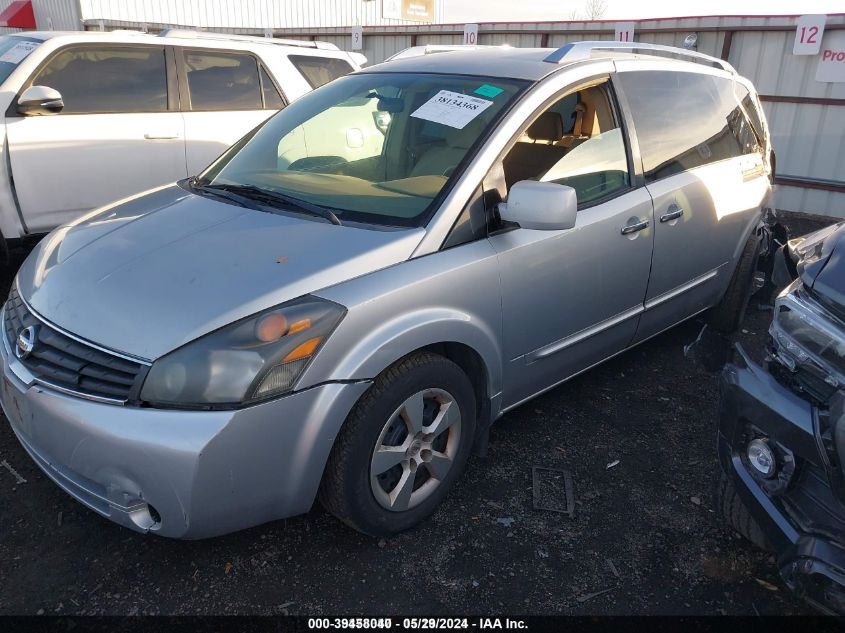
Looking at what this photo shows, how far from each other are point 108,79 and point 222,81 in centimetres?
92

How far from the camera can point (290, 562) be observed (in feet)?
7.75

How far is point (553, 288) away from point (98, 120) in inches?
Answer: 149

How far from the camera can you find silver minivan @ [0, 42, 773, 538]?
198 centimetres

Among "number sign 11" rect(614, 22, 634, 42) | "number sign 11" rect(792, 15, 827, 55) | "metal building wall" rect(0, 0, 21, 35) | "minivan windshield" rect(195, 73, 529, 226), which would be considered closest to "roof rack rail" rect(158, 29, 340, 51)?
"minivan windshield" rect(195, 73, 529, 226)

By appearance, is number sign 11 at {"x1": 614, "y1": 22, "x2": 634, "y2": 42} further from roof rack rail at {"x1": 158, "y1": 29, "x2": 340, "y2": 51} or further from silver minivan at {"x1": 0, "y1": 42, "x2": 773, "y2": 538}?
silver minivan at {"x1": 0, "y1": 42, "x2": 773, "y2": 538}

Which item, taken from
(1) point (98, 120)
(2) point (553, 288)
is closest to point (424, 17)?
Result: (1) point (98, 120)

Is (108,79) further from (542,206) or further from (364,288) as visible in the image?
(542,206)

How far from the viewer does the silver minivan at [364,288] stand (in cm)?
198

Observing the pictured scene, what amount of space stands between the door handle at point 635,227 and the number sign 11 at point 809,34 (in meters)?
5.94

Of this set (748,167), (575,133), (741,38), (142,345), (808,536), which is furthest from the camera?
(741,38)

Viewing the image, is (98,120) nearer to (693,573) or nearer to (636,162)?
(636,162)

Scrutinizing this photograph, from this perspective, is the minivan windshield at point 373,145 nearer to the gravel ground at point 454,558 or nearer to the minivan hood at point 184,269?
the minivan hood at point 184,269

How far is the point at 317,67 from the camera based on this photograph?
20.2 feet

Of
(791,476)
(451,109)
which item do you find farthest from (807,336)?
(451,109)
